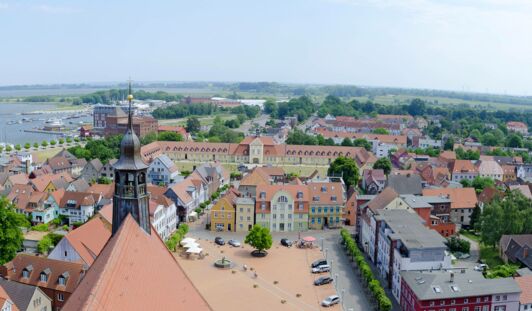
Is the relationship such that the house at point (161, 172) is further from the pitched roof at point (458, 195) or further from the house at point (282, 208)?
the pitched roof at point (458, 195)

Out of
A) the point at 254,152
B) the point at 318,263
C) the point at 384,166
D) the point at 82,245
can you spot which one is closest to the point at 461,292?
the point at 318,263

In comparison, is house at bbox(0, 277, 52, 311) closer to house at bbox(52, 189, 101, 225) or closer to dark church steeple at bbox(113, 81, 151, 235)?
dark church steeple at bbox(113, 81, 151, 235)

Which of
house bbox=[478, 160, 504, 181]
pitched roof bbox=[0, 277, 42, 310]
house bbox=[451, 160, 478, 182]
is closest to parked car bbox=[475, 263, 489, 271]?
pitched roof bbox=[0, 277, 42, 310]

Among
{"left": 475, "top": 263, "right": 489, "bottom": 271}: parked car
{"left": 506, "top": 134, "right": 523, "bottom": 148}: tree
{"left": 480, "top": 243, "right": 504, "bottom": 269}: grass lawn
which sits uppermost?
{"left": 506, "top": 134, "right": 523, "bottom": 148}: tree

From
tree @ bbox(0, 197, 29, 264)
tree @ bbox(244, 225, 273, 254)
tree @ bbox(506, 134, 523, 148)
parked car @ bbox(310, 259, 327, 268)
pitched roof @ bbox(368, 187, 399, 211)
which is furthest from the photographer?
tree @ bbox(506, 134, 523, 148)

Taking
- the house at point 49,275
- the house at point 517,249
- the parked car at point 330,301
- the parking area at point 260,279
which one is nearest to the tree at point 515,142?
the house at point 517,249

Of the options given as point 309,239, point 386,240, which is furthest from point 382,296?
point 309,239

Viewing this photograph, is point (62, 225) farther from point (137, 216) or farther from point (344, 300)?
point (137, 216)
